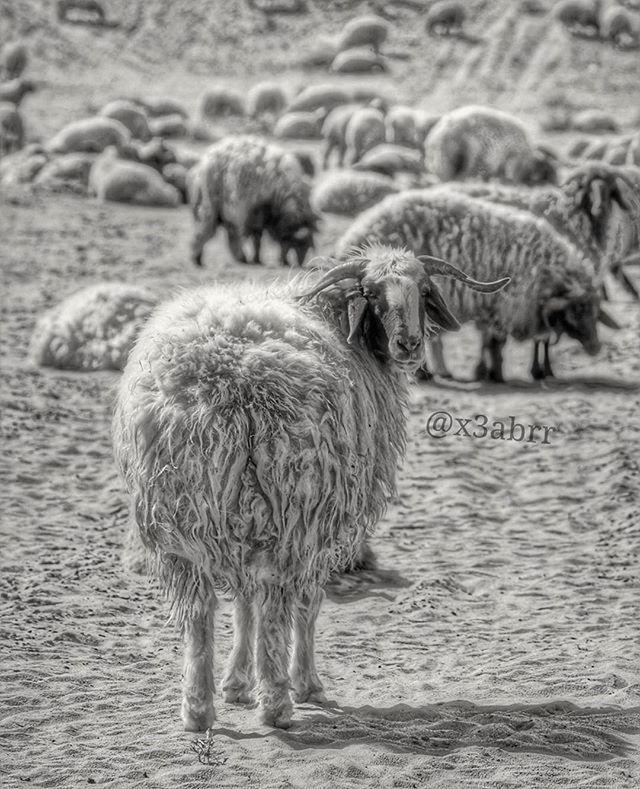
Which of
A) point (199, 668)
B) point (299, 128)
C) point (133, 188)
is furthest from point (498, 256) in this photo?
point (299, 128)

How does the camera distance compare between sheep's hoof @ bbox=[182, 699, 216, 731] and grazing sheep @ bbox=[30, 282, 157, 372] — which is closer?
sheep's hoof @ bbox=[182, 699, 216, 731]

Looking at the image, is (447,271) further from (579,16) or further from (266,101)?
(579,16)

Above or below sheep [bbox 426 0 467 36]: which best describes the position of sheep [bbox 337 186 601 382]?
below

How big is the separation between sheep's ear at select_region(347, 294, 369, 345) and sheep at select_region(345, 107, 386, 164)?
2119 centimetres

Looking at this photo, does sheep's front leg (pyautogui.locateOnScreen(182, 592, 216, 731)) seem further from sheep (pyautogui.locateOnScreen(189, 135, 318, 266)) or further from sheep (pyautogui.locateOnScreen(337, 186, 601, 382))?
sheep (pyautogui.locateOnScreen(189, 135, 318, 266))

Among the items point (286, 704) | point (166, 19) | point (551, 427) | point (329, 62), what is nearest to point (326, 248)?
point (551, 427)

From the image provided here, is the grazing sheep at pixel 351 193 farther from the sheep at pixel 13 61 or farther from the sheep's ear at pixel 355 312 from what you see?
the sheep at pixel 13 61

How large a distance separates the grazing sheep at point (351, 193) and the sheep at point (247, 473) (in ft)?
47.6

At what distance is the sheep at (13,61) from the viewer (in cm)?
3584

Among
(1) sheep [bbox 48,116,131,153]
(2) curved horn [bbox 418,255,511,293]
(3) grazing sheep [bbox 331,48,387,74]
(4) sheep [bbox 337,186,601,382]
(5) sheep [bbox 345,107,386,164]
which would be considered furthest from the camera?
(3) grazing sheep [bbox 331,48,387,74]

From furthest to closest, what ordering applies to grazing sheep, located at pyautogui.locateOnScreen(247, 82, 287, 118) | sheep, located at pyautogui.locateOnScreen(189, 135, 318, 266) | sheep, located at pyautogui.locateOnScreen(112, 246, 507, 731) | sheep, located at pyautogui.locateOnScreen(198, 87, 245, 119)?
sheep, located at pyautogui.locateOnScreen(198, 87, 245, 119)
grazing sheep, located at pyautogui.locateOnScreen(247, 82, 287, 118)
sheep, located at pyautogui.locateOnScreen(189, 135, 318, 266)
sheep, located at pyautogui.locateOnScreen(112, 246, 507, 731)

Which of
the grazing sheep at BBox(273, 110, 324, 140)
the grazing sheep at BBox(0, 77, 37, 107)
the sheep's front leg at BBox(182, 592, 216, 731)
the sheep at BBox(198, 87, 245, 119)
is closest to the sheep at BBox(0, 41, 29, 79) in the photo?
the grazing sheep at BBox(0, 77, 37, 107)

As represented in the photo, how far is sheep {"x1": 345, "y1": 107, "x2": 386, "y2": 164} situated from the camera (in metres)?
26.6

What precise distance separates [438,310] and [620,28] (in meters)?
36.7
